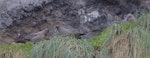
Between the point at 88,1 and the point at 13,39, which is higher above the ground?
the point at 88,1

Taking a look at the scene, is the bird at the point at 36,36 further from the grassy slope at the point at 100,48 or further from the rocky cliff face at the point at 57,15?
the grassy slope at the point at 100,48

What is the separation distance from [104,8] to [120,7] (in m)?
0.28

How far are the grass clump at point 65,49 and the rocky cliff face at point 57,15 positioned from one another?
7.04ft

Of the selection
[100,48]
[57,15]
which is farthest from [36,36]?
[100,48]

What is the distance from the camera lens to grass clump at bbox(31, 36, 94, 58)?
539cm

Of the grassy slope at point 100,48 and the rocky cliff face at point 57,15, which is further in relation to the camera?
the rocky cliff face at point 57,15

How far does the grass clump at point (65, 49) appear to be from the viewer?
539 cm

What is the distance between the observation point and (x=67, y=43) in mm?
5441

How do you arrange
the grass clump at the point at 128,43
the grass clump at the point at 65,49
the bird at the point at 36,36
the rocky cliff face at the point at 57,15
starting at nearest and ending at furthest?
the grass clump at the point at 128,43, the grass clump at the point at 65,49, the bird at the point at 36,36, the rocky cliff face at the point at 57,15

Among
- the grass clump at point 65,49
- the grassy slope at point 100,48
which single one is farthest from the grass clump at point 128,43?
the grass clump at point 65,49

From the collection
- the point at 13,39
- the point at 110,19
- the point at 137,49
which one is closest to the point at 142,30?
the point at 137,49

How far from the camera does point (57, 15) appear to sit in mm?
7781

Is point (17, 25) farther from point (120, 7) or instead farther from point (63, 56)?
point (63, 56)

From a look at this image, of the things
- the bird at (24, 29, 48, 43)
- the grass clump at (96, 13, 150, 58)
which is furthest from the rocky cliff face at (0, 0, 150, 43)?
the grass clump at (96, 13, 150, 58)
